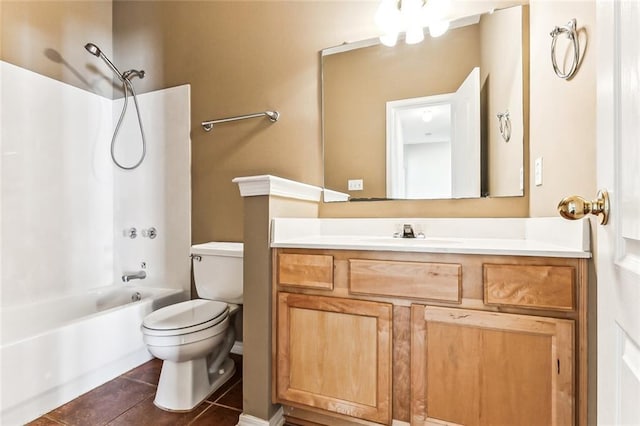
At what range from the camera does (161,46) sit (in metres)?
2.39

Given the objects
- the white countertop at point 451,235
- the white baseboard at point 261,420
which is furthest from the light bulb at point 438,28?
the white baseboard at point 261,420

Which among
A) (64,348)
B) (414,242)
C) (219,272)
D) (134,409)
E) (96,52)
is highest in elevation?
(96,52)

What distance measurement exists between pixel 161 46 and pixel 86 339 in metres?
2.11

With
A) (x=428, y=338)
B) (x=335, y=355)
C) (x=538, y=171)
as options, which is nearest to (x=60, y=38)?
(x=335, y=355)

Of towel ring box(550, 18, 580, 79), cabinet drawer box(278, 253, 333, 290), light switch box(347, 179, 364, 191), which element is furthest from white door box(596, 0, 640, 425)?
light switch box(347, 179, 364, 191)

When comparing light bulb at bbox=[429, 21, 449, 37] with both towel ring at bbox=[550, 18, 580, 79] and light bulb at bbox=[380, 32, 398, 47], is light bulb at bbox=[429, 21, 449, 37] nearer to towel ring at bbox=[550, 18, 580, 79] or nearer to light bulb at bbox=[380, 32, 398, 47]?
light bulb at bbox=[380, 32, 398, 47]

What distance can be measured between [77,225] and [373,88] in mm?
2311

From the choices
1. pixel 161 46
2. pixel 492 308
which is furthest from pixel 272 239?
pixel 161 46

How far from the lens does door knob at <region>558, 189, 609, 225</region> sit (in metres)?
0.54

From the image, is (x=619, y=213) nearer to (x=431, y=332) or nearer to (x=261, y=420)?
(x=431, y=332)

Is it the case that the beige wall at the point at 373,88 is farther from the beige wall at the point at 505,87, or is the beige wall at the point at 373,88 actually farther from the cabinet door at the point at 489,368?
the cabinet door at the point at 489,368

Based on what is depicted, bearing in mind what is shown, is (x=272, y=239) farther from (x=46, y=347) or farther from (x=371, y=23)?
(x=371, y=23)

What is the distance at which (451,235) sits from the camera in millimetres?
1593

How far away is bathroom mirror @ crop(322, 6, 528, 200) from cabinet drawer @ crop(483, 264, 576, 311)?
25.1 inches
